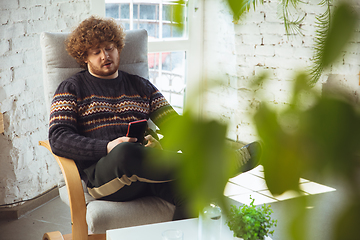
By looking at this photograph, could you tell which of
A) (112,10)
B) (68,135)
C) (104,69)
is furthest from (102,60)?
(112,10)

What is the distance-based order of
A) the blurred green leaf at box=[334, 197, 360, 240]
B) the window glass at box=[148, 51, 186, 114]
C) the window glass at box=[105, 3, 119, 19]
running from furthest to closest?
the window glass at box=[148, 51, 186, 114] → the window glass at box=[105, 3, 119, 19] → the blurred green leaf at box=[334, 197, 360, 240]

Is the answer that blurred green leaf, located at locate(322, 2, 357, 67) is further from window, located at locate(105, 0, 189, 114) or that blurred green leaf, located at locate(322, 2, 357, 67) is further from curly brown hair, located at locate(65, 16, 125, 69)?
window, located at locate(105, 0, 189, 114)

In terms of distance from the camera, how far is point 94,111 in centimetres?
160

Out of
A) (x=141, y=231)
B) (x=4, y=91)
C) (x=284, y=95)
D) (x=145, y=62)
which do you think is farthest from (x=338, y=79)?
(x=4, y=91)

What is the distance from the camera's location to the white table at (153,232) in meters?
1.16

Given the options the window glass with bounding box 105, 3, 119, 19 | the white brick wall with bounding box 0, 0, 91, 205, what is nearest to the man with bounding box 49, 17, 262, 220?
the white brick wall with bounding box 0, 0, 91, 205

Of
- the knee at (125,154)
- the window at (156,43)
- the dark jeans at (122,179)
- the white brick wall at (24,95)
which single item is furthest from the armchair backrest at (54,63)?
the window at (156,43)

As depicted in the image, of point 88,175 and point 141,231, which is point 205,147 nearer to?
point 141,231

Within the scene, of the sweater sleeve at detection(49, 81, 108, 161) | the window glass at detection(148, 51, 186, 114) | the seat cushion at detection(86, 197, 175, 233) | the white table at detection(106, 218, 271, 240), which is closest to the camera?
the white table at detection(106, 218, 271, 240)

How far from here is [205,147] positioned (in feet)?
0.58

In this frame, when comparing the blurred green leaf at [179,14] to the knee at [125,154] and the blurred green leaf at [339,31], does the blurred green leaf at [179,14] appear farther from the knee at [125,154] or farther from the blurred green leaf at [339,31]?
the knee at [125,154]

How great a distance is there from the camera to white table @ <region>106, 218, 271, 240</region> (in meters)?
1.16

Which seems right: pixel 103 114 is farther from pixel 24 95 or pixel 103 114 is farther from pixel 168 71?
pixel 168 71

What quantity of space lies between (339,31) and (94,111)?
151cm
